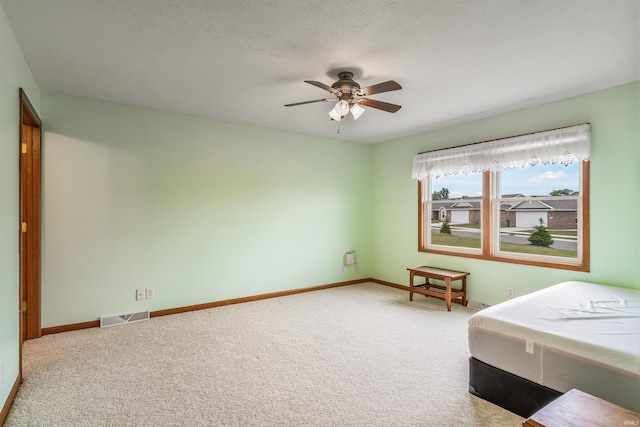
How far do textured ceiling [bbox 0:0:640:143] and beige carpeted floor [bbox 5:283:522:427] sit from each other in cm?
251

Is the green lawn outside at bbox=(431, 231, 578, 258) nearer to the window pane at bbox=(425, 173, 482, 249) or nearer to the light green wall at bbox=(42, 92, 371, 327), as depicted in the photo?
the window pane at bbox=(425, 173, 482, 249)

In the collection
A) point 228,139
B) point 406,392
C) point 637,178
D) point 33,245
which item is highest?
point 228,139

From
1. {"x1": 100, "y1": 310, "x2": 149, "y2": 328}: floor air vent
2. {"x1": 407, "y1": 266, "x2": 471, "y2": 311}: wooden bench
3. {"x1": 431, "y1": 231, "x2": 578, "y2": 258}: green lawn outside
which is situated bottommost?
{"x1": 100, "y1": 310, "x2": 149, "y2": 328}: floor air vent

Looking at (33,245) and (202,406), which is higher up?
(33,245)

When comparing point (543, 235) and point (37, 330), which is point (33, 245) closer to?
point (37, 330)

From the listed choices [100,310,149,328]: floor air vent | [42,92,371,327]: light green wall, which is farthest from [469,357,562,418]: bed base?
[100,310,149,328]: floor air vent

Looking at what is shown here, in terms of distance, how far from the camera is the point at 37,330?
319 centimetres

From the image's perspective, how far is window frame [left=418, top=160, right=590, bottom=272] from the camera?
3.36 meters

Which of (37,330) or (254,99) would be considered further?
(254,99)

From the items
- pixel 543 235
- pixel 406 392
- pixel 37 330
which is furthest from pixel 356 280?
pixel 37 330

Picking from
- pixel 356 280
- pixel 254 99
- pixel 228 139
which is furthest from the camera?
pixel 356 280

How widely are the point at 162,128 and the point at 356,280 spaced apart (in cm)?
383

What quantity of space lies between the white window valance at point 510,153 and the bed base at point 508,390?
8.23ft

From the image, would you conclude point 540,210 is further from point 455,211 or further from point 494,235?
point 455,211
